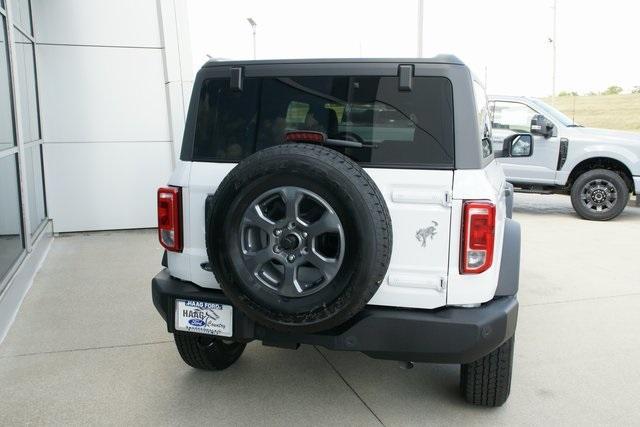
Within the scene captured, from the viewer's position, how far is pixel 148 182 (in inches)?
313

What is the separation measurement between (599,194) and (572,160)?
0.67 metres

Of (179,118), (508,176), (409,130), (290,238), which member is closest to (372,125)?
(409,130)

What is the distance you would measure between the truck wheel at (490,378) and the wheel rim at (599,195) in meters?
7.02

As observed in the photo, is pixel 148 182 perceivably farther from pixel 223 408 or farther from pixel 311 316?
pixel 311 316

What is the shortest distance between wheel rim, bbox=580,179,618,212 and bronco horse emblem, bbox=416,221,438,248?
7.53 m

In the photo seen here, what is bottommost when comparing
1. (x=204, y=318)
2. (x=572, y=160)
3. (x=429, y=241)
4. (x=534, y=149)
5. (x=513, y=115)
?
(x=204, y=318)

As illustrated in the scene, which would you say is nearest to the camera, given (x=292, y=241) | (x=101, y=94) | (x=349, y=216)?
(x=349, y=216)

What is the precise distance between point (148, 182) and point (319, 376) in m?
5.13

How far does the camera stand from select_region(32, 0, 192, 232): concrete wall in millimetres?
7414

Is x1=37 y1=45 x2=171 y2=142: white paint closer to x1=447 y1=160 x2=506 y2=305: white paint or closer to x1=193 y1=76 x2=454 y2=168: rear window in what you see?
x1=193 y1=76 x2=454 y2=168: rear window

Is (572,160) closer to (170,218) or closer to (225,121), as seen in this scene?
(225,121)

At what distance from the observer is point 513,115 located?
9.68 m

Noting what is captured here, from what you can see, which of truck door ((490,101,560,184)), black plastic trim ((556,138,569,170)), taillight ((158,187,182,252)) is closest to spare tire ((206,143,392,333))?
taillight ((158,187,182,252))

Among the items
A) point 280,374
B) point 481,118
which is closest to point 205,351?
point 280,374
